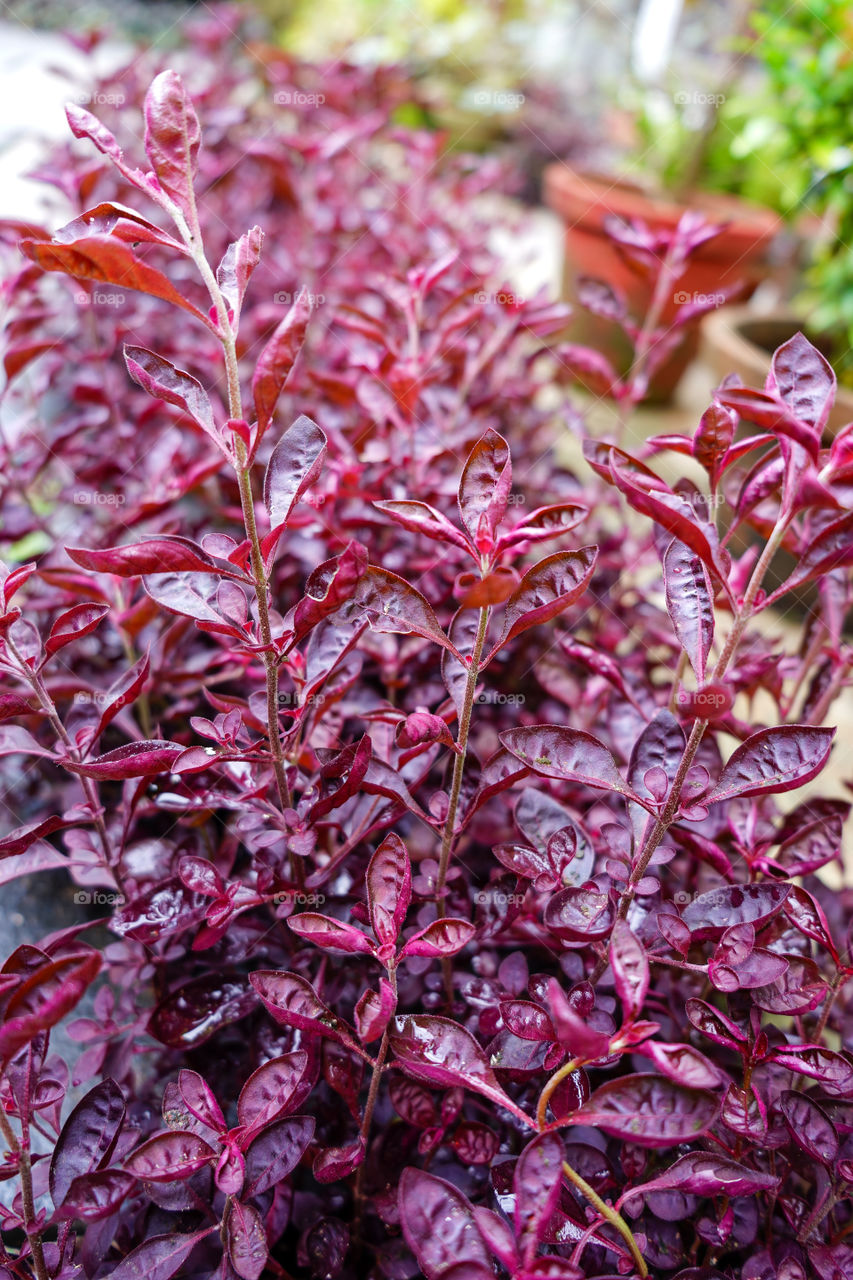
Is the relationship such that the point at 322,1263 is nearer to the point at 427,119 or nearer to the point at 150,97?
the point at 150,97

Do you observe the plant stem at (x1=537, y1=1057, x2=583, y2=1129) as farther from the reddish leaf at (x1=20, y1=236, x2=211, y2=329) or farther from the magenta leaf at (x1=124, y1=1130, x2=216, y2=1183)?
the reddish leaf at (x1=20, y1=236, x2=211, y2=329)

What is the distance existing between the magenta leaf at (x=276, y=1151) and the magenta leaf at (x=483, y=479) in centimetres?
57

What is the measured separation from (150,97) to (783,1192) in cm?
127

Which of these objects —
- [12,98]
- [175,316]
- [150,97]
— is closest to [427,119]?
[12,98]

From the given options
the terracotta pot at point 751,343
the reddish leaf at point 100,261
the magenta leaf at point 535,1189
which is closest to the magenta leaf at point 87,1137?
the magenta leaf at point 535,1189

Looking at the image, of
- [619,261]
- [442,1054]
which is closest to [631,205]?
[619,261]

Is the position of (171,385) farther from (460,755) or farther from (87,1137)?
(87,1137)

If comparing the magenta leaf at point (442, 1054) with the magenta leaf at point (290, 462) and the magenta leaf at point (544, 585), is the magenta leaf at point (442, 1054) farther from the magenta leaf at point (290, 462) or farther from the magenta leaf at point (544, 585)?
the magenta leaf at point (290, 462)

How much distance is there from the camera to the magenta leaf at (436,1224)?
68 cm

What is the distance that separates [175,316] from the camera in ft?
7.91

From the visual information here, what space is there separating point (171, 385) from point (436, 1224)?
76 cm

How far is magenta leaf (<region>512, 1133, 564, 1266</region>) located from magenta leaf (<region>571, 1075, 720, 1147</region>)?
0.03 metres

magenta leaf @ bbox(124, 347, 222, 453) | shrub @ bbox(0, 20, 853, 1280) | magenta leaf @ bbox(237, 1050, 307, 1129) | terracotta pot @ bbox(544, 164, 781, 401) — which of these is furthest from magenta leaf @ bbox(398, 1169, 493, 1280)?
terracotta pot @ bbox(544, 164, 781, 401)

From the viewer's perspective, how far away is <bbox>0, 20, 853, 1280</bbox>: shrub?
0.73 metres
